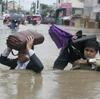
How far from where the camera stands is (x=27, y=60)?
21.4 feet

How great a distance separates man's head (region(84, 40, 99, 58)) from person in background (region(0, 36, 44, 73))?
83cm

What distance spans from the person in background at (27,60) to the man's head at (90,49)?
83 centimetres

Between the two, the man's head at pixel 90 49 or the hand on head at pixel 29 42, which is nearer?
the hand on head at pixel 29 42

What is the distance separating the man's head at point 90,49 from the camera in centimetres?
680

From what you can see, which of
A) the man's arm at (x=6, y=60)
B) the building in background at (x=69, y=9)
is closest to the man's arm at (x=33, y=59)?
the man's arm at (x=6, y=60)

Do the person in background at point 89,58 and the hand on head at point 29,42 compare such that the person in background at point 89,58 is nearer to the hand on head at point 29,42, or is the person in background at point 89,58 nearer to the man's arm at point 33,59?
the man's arm at point 33,59

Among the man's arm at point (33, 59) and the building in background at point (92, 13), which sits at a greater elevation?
the man's arm at point (33, 59)

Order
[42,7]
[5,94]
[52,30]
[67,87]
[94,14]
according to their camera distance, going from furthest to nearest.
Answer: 1. [42,7]
2. [94,14]
3. [52,30]
4. [67,87]
5. [5,94]

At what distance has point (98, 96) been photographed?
16.0ft

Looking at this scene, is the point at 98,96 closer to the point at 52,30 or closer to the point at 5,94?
the point at 5,94

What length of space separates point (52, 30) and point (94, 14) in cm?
6139

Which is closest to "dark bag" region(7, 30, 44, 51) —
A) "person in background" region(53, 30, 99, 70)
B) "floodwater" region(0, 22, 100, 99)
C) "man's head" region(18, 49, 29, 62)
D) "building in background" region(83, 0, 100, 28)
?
"man's head" region(18, 49, 29, 62)

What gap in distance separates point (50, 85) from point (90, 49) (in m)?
1.54

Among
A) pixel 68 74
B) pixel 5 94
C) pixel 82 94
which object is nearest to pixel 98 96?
pixel 82 94
